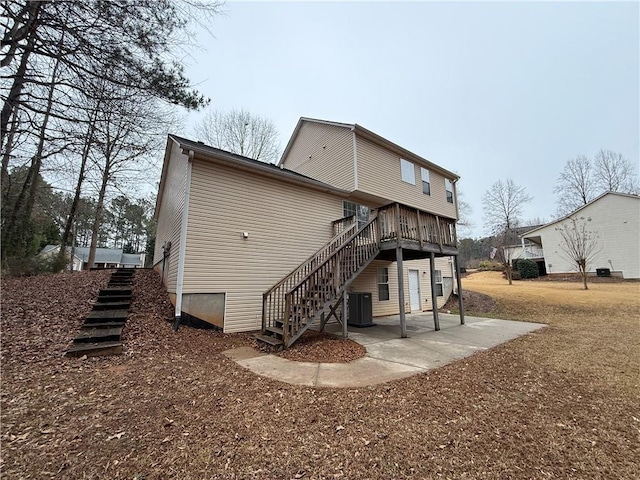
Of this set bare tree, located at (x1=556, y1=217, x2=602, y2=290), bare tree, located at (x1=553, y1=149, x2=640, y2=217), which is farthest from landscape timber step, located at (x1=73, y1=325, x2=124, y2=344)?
bare tree, located at (x1=553, y1=149, x2=640, y2=217)

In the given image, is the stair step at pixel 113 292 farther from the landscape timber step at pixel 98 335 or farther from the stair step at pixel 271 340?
the stair step at pixel 271 340

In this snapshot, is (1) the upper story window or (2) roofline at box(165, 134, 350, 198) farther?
(1) the upper story window

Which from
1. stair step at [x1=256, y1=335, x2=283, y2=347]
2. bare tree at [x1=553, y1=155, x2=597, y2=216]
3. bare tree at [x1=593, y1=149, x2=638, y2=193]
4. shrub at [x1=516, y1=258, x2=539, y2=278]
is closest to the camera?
stair step at [x1=256, y1=335, x2=283, y2=347]

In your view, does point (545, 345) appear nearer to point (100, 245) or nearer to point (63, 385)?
point (63, 385)

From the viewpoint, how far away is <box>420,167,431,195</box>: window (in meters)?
13.8

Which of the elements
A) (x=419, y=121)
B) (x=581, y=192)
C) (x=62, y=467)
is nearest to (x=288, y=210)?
(x=62, y=467)

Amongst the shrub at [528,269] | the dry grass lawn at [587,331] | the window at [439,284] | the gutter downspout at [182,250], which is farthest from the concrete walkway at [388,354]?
the shrub at [528,269]

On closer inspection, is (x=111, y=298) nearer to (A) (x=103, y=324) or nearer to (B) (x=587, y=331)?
(A) (x=103, y=324)

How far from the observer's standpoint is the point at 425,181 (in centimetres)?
1394

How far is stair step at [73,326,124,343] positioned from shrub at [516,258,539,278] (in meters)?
32.8

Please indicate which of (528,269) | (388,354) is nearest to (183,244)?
(388,354)

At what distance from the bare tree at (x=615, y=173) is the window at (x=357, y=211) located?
35.3 meters

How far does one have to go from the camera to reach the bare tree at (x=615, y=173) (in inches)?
1163

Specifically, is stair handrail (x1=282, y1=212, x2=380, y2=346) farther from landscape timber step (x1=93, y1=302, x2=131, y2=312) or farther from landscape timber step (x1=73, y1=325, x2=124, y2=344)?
landscape timber step (x1=93, y1=302, x2=131, y2=312)
